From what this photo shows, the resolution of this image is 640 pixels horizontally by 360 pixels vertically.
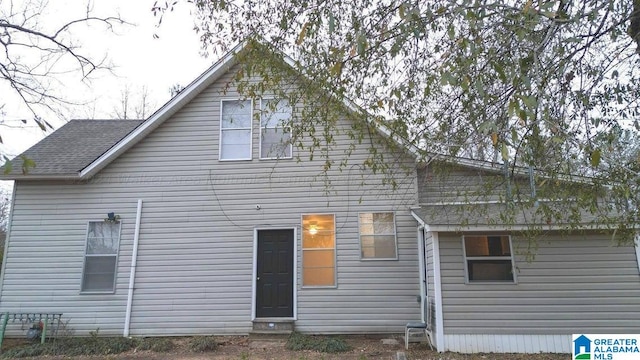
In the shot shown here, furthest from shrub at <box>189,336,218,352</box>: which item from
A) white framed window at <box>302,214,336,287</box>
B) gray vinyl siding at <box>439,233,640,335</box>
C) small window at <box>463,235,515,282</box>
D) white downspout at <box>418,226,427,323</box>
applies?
small window at <box>463,235,515,282</box>

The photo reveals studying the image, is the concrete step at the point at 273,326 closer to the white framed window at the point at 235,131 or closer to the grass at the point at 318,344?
the grass at the point at 318,344

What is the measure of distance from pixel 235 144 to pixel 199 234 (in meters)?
2.11

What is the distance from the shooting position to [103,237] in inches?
348

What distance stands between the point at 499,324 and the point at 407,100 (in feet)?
14.0

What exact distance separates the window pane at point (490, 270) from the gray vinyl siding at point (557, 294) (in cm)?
14

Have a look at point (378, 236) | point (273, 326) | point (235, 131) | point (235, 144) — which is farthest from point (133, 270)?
point (378, 236)

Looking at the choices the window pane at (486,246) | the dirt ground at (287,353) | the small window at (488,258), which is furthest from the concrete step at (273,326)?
the window pane at (486,246)

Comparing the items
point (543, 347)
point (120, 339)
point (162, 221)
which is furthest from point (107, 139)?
point (543, 347)

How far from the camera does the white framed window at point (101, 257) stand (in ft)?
28.2

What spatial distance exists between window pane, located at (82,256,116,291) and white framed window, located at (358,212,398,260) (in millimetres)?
5279

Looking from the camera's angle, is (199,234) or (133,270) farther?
(199,234)

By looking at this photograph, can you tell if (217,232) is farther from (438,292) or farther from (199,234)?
(438,292)

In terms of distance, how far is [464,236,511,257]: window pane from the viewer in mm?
7266

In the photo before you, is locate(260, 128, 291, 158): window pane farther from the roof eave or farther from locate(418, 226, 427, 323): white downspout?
the roof eave
